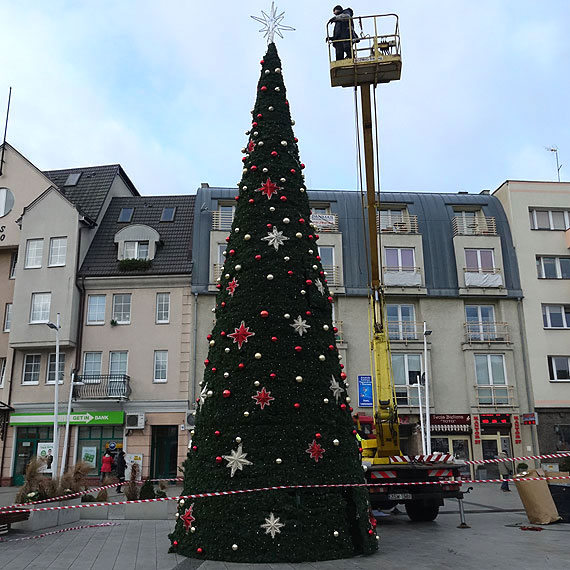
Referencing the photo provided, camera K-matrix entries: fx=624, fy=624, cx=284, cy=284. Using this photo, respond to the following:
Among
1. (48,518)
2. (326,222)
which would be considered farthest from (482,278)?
(48,518)

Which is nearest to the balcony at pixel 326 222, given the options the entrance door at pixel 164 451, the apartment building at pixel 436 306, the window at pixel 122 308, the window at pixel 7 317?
the apartment building at pixel 436 306

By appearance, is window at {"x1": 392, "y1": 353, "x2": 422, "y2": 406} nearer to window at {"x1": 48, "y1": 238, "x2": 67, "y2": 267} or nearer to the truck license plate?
window at {"x1": 48, "y1": 238, "x2": 67, "y2": 267}

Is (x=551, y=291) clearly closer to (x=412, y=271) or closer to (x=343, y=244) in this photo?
(x=412, y=271)

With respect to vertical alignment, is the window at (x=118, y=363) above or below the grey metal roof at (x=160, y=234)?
below

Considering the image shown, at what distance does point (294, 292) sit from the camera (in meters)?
9.02

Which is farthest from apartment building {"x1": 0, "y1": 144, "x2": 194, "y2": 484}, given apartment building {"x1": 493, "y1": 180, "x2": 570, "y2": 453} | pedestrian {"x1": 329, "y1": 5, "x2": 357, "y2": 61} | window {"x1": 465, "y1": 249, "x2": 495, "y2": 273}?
apartment building {"x1": 493, "y1": 180, "x2": 570, "y2": 453}

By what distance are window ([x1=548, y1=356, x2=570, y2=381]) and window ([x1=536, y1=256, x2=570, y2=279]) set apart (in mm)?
4265

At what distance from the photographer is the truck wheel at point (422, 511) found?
13461 millimetres

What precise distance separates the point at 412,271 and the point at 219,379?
2430 cm

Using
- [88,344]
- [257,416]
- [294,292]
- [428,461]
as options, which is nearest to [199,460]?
[257,416]

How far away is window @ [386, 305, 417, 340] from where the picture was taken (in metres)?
31.1

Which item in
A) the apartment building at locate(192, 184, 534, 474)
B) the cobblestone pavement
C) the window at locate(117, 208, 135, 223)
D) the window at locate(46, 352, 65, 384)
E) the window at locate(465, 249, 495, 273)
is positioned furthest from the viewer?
the window at locate(117, 208, 135, 223)

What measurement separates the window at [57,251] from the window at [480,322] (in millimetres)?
20251

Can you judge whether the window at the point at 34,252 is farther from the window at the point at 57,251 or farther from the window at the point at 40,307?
the window at the point at 40,307
